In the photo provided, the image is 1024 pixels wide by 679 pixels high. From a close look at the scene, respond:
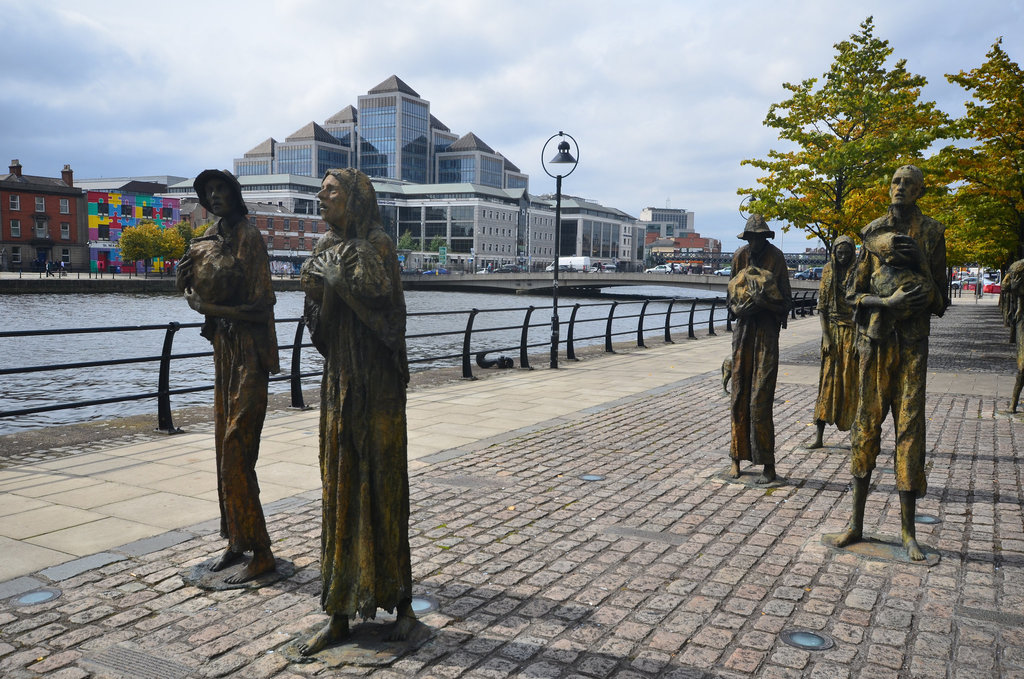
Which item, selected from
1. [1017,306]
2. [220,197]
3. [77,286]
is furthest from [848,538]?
[77,286]

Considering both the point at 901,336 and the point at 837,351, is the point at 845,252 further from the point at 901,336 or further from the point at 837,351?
the point at 901,336

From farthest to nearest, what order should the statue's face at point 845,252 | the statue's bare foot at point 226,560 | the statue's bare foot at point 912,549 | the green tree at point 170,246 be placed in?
the green tree at point 170,246
the statue's face at point 845,252
the statue's bare foot at point 912,549
the statue's bare foot at point 226,560

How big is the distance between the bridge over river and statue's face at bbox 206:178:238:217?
55.7m

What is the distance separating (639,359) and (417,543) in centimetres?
1266

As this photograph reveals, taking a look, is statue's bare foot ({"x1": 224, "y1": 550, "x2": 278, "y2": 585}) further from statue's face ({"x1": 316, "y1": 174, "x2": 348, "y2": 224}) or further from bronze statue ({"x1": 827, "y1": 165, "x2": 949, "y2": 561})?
bronze statue ({"x1": 827, "y1": 165, "x2": 949, "y2": 561})

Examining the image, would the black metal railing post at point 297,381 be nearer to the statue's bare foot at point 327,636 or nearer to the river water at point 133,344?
the river water at point 133,344

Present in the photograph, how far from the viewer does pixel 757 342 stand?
6.81 metres

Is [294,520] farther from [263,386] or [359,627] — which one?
[359,627]

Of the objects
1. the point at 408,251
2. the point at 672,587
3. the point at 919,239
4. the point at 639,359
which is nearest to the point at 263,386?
the point at 672,587

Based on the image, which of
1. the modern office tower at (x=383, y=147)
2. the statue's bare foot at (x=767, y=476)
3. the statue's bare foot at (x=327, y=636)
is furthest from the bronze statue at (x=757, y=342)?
the modern office tower at (x=383, y=147)

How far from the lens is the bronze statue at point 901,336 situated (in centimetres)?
488

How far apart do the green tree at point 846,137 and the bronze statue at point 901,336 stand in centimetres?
1761

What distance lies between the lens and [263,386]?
4.45 metres

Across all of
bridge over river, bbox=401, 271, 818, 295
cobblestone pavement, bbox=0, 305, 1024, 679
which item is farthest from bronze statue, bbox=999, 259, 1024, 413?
bridge over river, bbox=401, 271, 818, 295
